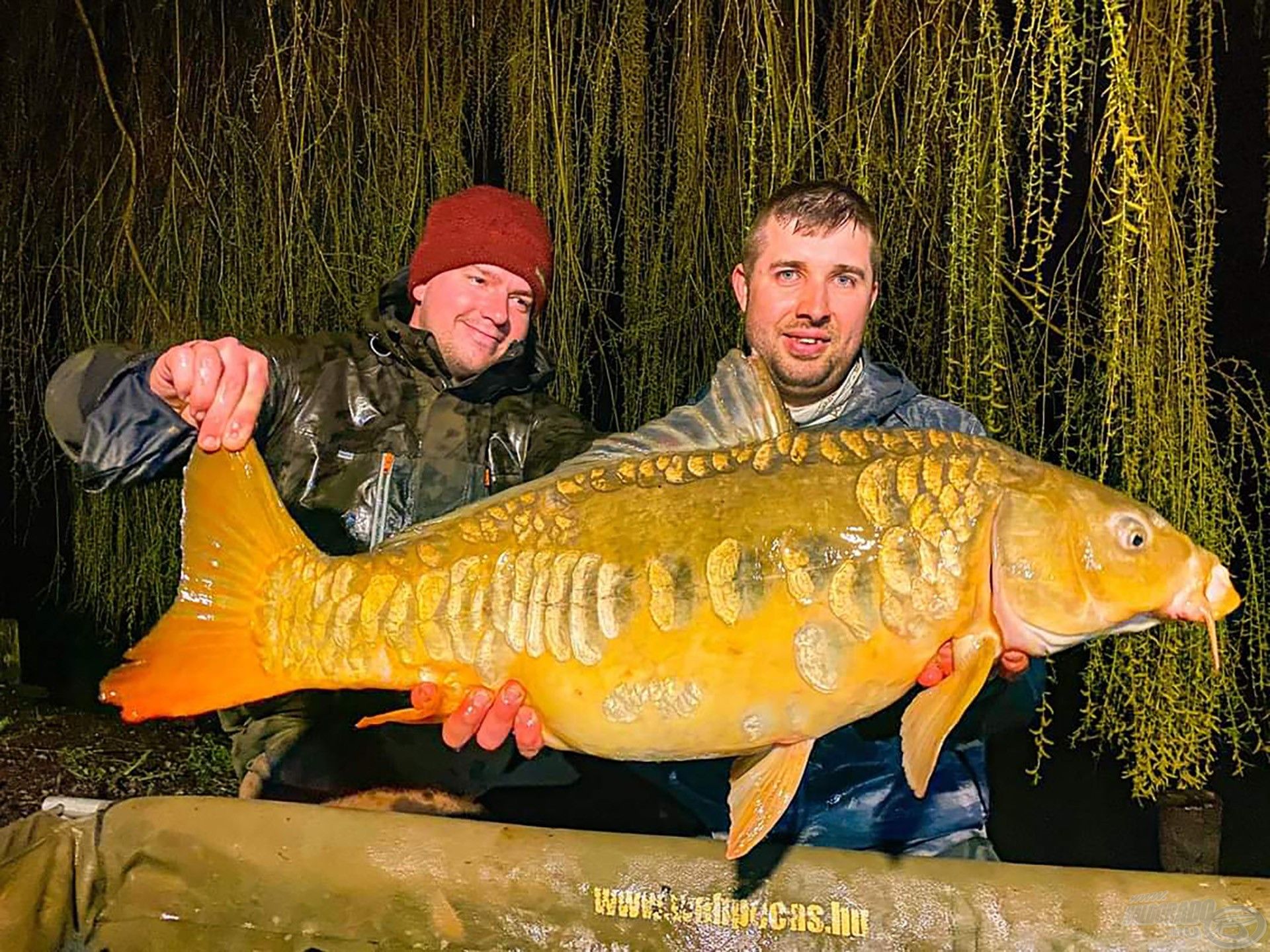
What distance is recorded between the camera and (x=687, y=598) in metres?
1.03

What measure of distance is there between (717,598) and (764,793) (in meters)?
0.18

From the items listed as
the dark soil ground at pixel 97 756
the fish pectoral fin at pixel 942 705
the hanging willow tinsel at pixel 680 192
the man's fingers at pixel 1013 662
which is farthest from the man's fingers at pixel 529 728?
the dark soil ground at pixel 97 756

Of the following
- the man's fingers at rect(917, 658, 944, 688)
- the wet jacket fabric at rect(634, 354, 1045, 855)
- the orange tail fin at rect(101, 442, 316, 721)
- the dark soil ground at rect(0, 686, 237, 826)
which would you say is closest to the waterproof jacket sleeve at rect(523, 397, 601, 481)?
the wet jacket fabric at rect(634, 354, 1045, 855)

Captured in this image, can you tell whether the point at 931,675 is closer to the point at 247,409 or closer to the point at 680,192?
the point at 247,409

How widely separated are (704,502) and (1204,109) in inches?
35.0

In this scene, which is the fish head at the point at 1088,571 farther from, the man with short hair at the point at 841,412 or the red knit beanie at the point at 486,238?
the red knit beanie at the point at 486,238

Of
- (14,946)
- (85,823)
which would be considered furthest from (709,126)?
(14,946)

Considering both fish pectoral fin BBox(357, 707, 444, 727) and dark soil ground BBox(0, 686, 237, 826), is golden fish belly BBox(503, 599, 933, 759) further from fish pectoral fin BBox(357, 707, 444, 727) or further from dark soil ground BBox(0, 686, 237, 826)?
dark soil ground BBox(0, 686, 237, 826)

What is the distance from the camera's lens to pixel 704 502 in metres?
1.06

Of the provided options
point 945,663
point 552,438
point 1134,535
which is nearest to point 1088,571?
point 1134,535

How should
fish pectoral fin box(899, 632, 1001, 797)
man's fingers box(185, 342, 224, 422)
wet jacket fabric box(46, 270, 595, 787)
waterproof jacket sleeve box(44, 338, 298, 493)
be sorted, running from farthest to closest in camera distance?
wet jacket fabric box(46, 270, 595, 787), waterproof jacket sleeve box(44, 338, 298, 493), man's fingers box(185, 342, 224, 422), fish pectoral fin box(899, 632, 1001, 797)

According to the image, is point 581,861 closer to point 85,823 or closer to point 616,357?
point 85,823

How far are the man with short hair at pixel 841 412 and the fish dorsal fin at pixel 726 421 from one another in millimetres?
336

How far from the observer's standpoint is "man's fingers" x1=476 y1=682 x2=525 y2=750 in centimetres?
105
